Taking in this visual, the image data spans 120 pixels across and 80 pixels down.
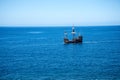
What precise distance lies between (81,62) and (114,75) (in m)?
12.2

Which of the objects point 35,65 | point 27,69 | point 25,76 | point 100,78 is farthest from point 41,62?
point 100,78

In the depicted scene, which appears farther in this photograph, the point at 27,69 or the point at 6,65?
the point at 6,65

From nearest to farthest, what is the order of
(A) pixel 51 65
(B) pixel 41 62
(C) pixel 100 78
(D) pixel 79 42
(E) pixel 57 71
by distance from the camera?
1. (C) pixel 100 78
2. (E) pixel 57 71
3. (A) pixel 51 65
4. (B) pixel 41 62
5. (D) pixel 79 42

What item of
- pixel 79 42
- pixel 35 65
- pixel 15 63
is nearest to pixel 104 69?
pixel 35 65

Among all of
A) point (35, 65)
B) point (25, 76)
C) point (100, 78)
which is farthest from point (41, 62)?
point (100, 78)

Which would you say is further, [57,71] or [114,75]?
[57,71]

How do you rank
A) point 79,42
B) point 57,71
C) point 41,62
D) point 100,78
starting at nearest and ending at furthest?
point 100,78
point 57,71
point 41,62
point 79,42

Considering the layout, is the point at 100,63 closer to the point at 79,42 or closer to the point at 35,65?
the point at 35,65

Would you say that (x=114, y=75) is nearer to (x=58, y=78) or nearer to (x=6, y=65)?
(x=58, y=78)

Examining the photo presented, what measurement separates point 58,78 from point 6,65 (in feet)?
48.2

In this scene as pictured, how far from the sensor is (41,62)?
161 feet

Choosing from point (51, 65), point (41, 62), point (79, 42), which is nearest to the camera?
point (51, 65)

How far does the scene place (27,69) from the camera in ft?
140

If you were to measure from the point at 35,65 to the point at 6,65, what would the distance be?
5.90 metres
